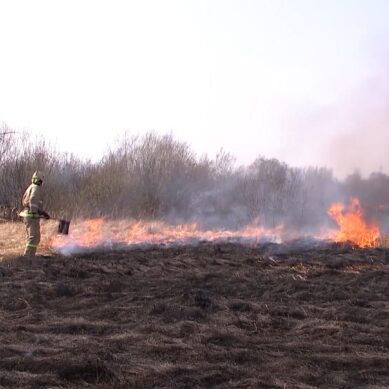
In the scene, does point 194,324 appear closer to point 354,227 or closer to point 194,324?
point 194,324

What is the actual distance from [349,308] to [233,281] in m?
2.86

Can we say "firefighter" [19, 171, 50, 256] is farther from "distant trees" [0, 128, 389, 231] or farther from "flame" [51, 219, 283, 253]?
"distant trees" [0, 128, 389, 231]

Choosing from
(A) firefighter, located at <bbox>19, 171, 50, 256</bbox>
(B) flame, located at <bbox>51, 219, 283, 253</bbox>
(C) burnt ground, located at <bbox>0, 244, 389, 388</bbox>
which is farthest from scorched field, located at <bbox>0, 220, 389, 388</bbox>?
(B) flame, located at <bbox>51, 219, 283, 253</bbox>

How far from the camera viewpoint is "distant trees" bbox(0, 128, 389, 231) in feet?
65.4

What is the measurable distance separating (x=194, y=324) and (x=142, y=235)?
433 inches

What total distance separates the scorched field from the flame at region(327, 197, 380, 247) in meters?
4.26

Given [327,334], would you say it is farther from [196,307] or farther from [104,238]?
[104,238]

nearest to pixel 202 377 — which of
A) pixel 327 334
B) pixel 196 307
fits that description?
pixel 327 334

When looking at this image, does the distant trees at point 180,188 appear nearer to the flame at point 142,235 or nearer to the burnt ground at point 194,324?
the flame at point 142,235

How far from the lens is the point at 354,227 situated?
17.6 m

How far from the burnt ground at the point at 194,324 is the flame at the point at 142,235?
312cm

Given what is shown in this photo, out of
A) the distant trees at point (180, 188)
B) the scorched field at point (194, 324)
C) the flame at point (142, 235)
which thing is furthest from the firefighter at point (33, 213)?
the distant trees at point (180, 188)

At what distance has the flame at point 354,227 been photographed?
17094mm

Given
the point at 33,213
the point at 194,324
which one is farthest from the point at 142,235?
→ the point at 194,324
